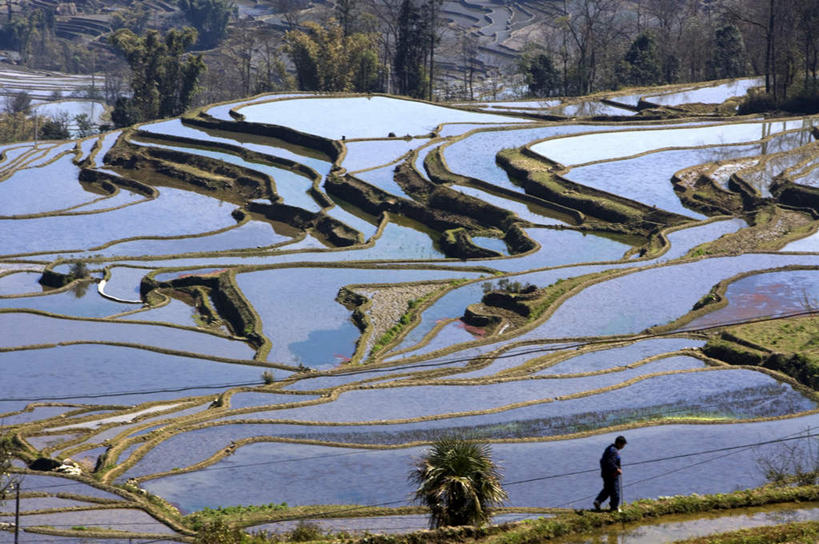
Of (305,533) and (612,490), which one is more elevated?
(612,490)

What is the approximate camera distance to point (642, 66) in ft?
200

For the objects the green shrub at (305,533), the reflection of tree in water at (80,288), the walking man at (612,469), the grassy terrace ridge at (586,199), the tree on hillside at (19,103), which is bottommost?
the green shrub at (305,533)

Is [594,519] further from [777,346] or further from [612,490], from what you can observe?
[777,346]

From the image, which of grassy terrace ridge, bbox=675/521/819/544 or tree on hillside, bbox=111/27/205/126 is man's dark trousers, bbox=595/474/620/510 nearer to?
grassy terrace ridge, bbox=675/521/819/544

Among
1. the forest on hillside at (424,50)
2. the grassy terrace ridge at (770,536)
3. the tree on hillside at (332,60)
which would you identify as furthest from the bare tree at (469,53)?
the grassy terrace ridge at (770,536)

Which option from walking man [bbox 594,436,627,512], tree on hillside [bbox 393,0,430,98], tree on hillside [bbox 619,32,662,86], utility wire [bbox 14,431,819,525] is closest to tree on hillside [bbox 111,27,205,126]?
tree on hillside [bbox 393,0,430,98]

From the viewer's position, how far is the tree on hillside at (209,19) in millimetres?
103188

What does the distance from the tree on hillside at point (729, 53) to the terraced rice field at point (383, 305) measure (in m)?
16.5

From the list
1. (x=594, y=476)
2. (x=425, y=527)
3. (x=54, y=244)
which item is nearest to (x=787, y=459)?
(x=594, y=476)

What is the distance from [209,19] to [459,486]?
9639 cm

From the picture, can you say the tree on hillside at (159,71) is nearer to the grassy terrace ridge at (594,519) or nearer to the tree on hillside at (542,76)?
the tree on hillside at (542,76)

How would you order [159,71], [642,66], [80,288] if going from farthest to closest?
1. [642,66]
2. [159,71]
3. [80,288]

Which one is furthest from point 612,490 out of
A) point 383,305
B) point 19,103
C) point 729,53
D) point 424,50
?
point 19,103

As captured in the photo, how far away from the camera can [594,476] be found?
1520 cm
